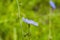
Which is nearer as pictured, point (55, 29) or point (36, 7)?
point (55, 29)

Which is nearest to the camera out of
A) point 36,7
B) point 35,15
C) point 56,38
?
point 56,38

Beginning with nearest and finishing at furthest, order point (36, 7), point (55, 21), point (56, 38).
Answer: point (56, 38) < point (55, 21) < point (36, 7)

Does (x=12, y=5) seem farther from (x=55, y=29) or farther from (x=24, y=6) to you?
(x=55, y=29)

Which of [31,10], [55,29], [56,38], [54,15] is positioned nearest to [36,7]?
[31,10]

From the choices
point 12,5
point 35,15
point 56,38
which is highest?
point 12,5

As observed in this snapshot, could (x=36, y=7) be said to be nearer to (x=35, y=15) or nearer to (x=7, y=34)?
(x=35, y=15)

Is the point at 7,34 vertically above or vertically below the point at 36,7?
below
